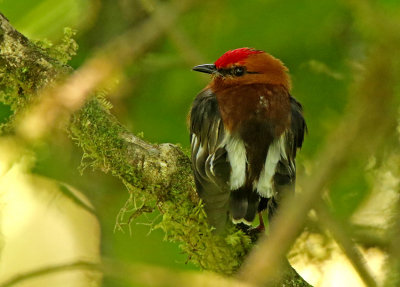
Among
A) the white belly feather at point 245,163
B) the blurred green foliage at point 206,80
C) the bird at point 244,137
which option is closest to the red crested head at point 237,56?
the bird at point 244,137

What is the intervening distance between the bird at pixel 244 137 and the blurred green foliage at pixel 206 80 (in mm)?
218

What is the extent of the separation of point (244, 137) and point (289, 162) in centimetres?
25

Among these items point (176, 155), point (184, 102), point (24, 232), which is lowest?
point (176, 155)

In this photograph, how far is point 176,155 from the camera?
3184 millimetres

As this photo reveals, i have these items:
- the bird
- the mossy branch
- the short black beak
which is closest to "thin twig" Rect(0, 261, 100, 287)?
the mossy branch

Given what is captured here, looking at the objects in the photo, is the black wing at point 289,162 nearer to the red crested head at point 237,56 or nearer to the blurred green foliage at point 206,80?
the blurred green foliage at point 206,80

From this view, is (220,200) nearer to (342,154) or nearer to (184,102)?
(184,102)

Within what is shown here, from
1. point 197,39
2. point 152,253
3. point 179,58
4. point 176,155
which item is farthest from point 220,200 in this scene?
point 197,39

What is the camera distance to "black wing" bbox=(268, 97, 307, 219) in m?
3.14

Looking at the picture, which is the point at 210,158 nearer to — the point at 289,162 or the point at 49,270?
the point at 289,162

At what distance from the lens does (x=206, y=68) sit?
3738 millimetres

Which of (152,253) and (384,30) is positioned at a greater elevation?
(152,253)

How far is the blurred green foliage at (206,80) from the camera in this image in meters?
3.78

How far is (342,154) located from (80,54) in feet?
10.4
